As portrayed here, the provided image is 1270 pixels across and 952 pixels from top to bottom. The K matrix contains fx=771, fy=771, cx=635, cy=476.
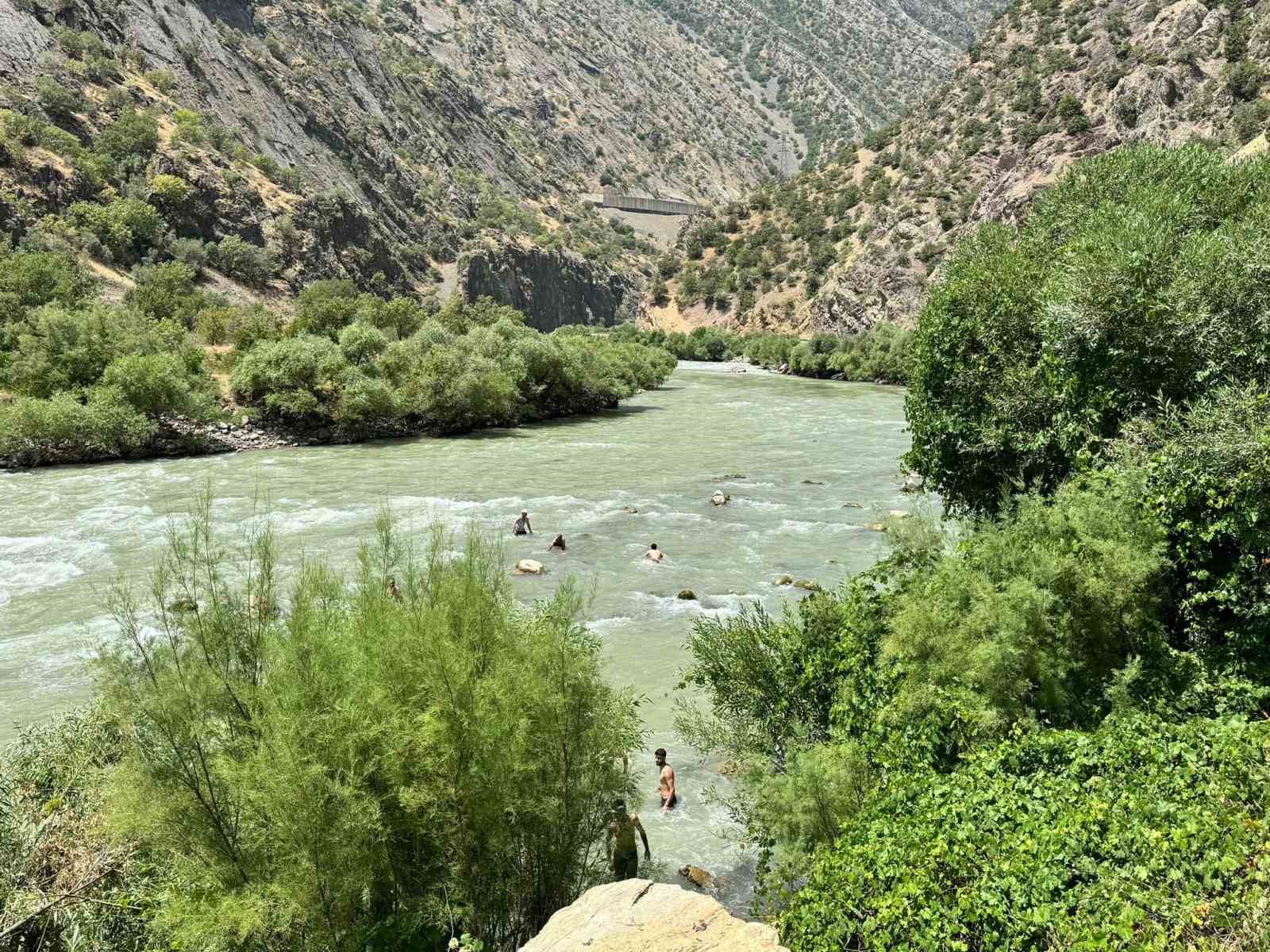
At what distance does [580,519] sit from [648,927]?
22583 mm

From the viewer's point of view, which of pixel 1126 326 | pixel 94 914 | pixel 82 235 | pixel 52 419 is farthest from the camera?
pixel 82 235

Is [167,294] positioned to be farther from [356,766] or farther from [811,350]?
[811,350]

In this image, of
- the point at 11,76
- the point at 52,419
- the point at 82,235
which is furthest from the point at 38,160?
the point at 52,419

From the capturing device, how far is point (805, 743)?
10211 millimetres

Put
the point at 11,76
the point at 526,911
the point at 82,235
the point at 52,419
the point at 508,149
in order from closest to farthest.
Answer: the point at 526,911 < the point at 52,419 < the point at 82,235 < the point at 11,76 < the point at 508,149

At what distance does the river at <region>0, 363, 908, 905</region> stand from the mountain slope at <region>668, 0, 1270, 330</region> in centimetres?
4725

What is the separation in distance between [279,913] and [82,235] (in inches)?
2840

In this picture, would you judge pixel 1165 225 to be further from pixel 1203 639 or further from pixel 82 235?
pixel 82 235

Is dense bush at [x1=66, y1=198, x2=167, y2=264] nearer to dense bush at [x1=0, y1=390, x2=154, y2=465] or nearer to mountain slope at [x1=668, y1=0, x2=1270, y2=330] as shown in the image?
dense bush at [x1=0, y1=390, x2=154, y2=465]

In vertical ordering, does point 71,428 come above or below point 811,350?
below

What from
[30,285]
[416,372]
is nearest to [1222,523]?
[416,372]

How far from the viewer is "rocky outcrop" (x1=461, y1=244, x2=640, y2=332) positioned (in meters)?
124

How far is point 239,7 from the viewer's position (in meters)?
120

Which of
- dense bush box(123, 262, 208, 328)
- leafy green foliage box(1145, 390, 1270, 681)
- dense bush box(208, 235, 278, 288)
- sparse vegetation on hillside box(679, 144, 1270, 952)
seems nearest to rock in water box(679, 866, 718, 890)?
sparse vegetation on hillside box(679, 144, 1270, 952)
